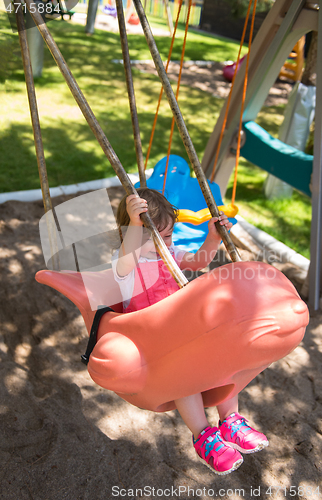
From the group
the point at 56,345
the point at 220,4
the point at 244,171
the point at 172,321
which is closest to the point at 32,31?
the point at 244,171

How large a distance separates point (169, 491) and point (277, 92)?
706cm

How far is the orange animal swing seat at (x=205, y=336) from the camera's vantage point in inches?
40.7

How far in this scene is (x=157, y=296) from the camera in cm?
159

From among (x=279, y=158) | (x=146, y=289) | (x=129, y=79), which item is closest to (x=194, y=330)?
(x=146, y=289)

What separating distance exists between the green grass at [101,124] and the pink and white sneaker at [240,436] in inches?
74.9

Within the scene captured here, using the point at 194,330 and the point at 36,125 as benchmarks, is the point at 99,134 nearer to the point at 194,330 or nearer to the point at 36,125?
the point at 36,125

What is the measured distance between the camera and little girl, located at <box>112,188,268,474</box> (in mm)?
1403

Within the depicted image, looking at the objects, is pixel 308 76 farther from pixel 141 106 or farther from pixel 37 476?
pixel 37 476

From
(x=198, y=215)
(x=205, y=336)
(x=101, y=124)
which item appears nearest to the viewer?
(x=205, y=336)

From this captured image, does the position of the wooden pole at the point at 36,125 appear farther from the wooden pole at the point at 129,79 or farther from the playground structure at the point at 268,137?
the playground structure at the point at 268,137

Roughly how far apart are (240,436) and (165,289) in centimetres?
58

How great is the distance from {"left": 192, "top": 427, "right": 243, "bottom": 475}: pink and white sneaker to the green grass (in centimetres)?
189

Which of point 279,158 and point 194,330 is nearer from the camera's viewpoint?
point 194,330

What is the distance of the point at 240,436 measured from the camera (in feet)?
4.96
